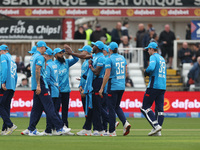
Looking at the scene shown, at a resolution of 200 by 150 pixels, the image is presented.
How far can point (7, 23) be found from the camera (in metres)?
29.7

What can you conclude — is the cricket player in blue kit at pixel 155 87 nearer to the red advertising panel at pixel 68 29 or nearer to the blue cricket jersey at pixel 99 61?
the blue cricket jersey at pixel 99 61

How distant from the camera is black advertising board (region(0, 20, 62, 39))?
29688 millimetres

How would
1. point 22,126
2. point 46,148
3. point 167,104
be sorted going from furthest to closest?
point 167,104 → point 22,126 → point 46,148

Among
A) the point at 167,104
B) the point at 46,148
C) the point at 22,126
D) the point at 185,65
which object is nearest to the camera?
the point at 46,148

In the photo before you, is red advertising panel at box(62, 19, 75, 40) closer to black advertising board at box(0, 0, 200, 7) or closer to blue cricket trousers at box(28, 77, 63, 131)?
black advertising board at box(0, 0, 200, 7)

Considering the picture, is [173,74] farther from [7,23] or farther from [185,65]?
[7,23]

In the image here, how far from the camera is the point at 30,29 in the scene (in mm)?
29812

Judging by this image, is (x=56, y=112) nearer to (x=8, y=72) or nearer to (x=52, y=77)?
(x=52, y=77)

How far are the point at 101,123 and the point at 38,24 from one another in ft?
49.5

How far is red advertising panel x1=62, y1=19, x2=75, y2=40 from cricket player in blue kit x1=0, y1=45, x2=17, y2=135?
47.8ft

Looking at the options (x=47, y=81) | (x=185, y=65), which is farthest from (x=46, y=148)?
(x=185, y=65)

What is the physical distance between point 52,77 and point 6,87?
48.5 inches

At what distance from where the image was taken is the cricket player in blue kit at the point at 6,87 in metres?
15.0

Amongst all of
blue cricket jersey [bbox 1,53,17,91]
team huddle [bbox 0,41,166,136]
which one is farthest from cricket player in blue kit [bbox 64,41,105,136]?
blue cricket jersey [bbox 1,53,17,91]
